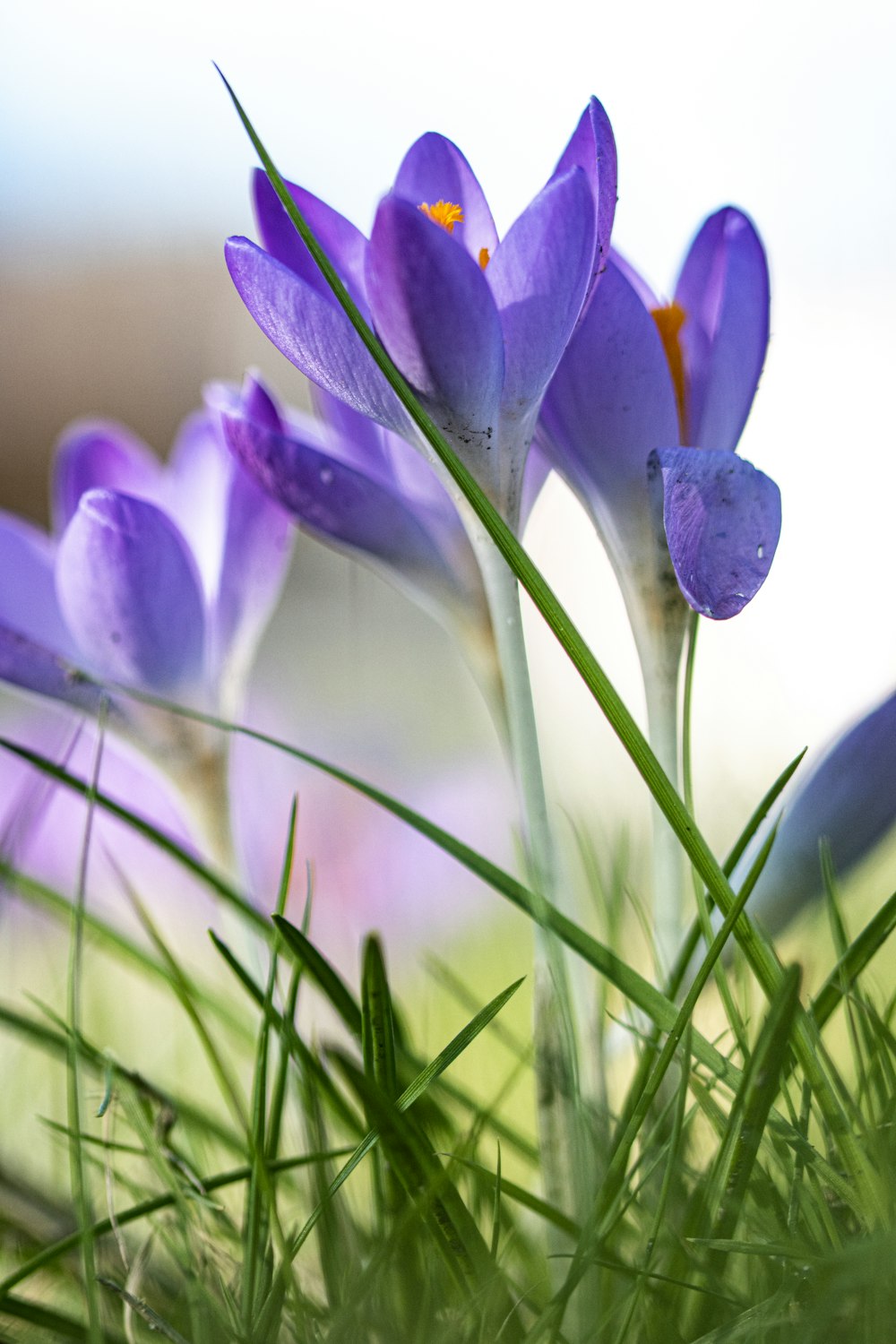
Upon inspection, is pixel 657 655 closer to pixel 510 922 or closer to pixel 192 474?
pixel 192 474

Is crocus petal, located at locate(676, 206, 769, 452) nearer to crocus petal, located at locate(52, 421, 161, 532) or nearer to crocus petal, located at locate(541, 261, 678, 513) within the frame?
crocus petal, located at locate(541, 261, 678, 513)

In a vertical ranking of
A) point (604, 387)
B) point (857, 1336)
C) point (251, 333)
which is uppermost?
point (251, 333)

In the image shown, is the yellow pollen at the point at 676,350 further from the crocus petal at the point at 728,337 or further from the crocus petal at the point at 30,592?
the crocus petal at the point at 30,592

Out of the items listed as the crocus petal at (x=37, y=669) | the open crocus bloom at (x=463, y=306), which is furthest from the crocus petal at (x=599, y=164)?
the crocus petal at (x=37, y=669)

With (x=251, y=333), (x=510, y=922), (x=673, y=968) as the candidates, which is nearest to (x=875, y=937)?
(x=673, y=968)

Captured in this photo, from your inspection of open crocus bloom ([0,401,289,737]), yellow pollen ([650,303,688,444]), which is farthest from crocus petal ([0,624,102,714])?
yellow pollen ([650,303,688,444])

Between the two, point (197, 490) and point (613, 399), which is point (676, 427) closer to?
point (613, 399)
